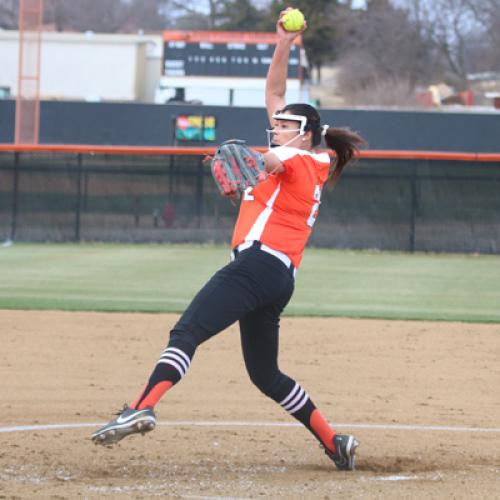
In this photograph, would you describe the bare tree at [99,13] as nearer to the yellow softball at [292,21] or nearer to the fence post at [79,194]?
the fence post at [79,194]

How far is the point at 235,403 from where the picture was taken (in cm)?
722

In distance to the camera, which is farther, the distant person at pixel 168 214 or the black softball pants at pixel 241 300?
the distant person at pixel 168 214

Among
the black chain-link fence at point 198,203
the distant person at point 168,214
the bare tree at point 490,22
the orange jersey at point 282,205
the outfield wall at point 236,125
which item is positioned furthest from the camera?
the bare tree at point 490,22

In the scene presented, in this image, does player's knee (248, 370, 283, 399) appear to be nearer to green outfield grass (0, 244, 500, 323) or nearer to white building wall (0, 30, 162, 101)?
green outfield grass (0, 244, 500, 323)

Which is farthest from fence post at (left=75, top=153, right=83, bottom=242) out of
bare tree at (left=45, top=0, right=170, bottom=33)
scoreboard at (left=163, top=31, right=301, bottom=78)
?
bare tree at (left=45, top=0, right=170, bottom=33)

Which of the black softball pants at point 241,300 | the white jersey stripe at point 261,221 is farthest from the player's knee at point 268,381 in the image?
the white jersey stripe at point 261,221

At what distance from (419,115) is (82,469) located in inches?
899

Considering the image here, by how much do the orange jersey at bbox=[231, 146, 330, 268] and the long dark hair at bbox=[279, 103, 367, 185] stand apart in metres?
0.17

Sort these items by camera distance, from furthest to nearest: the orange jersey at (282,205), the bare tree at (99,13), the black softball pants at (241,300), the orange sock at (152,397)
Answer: the bare tree at (99,13) < the orange jersey at (282,205) < the black softball pants at (241,300) < the orange sock at (152,397)

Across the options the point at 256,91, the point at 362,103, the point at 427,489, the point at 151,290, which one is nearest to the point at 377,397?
the point at 427,489

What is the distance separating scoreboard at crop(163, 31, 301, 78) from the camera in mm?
33906

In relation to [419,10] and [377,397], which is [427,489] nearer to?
[377,397]

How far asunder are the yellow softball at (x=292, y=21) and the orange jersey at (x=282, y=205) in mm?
910

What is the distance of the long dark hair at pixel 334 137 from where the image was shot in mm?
5328
